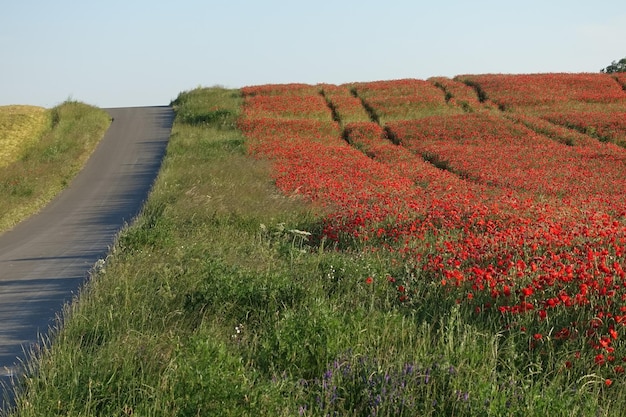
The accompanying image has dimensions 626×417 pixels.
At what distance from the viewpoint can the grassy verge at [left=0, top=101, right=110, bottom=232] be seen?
1894 cm

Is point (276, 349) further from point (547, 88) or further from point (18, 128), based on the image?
point (547, 88)

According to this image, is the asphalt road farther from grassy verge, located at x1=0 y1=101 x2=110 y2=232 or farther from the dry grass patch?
the dry grass patch

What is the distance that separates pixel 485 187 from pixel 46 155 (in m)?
Answer: 18.5

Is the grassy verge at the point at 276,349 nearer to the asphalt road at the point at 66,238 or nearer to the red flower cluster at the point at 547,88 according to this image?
the asphalt road at the point at 66,238

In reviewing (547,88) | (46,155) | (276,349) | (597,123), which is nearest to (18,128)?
(46,155)

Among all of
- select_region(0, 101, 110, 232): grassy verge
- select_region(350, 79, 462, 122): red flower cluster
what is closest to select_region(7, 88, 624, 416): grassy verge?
select_region(0, 101, 110, 232): grassy verge

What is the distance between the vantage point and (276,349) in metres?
5.68

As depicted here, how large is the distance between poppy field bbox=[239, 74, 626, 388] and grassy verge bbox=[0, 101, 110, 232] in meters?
7.31

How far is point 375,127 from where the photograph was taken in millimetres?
31469

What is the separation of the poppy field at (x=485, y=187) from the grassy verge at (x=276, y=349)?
349mm

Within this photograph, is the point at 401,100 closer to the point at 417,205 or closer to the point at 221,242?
the point at 417,205

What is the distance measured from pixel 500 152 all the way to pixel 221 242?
1698 cm

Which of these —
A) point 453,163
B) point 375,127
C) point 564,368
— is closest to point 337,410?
point 564,368

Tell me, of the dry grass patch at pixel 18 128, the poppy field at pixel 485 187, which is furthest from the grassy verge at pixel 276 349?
the dry grass patch at pixel 18 128
